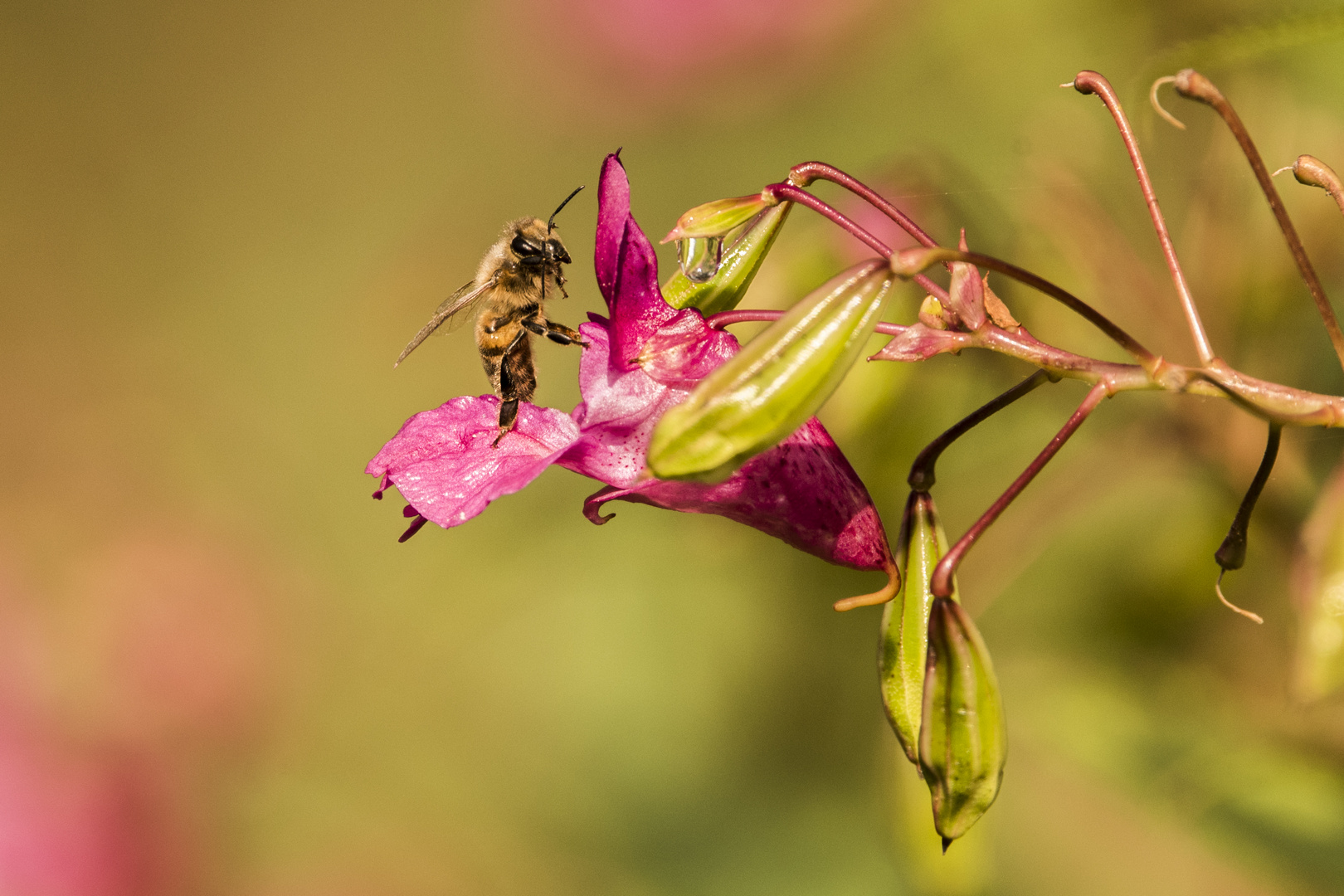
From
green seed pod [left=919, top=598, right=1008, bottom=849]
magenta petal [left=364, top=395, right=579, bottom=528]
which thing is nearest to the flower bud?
magenta petal [left=364, top=395, right=579, bottom=528]

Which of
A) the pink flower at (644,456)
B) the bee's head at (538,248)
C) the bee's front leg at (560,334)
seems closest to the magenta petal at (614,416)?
the pink flower at (644,456)

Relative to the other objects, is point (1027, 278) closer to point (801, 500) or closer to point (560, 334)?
point (801, 500)

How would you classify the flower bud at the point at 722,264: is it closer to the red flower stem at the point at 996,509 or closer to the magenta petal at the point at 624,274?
the magenta petal at the point at 624,274

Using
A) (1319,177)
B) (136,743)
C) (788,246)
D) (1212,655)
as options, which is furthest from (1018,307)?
(136,743)

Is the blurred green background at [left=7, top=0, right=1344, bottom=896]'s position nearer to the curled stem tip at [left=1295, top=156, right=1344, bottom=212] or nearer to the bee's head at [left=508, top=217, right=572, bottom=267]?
the curled stem tip at [left=1295, top=156, right=1344, bottom=212]

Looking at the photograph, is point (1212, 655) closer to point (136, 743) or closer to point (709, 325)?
point (709, 325)

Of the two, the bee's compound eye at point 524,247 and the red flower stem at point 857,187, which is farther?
the bee's compound eye at point 524,247
